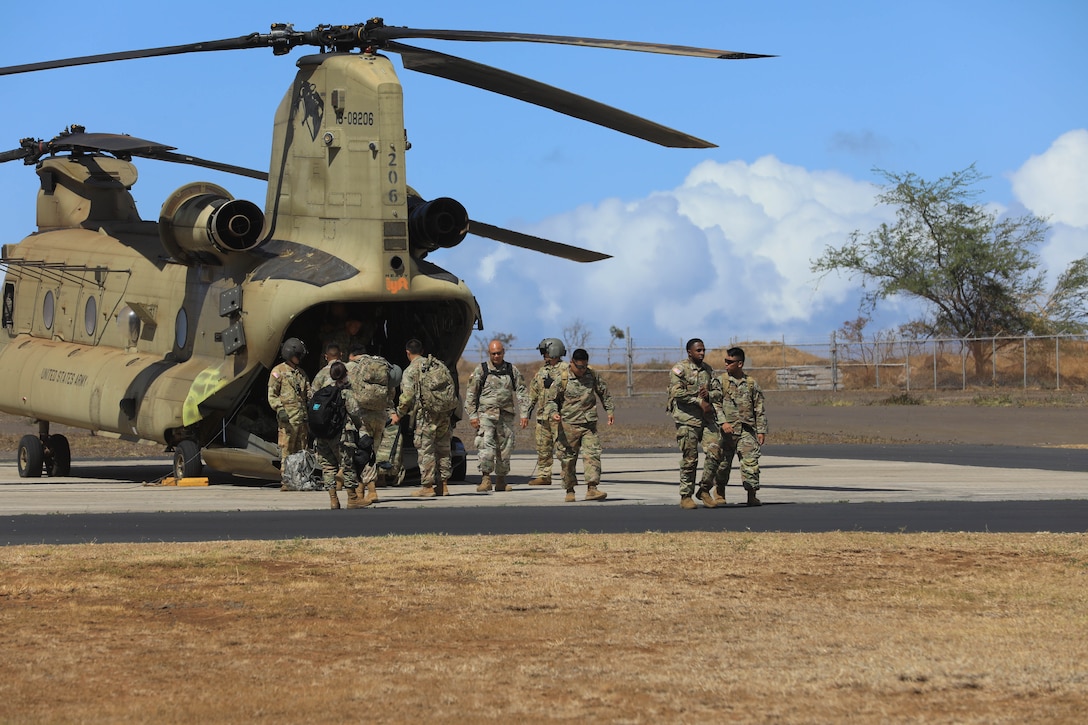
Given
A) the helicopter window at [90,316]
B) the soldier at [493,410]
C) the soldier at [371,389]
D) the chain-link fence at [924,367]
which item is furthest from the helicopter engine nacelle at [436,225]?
the chain-link fence at [924,367]

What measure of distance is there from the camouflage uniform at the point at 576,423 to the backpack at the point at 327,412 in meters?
2.69

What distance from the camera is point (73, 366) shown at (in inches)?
890

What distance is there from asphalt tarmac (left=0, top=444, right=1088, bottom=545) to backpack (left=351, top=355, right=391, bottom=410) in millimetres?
1177

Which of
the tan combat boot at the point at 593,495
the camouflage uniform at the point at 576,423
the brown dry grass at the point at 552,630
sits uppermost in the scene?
the camouflage uniform at the point at 576,423

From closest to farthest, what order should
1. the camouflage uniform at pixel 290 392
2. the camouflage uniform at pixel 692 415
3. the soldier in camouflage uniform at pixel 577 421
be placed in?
the camouflage uniform at pixel 692 415 < the soldier in camouflage uniform at pixel 577 421 < the camouflage uniform at pixel 290 392

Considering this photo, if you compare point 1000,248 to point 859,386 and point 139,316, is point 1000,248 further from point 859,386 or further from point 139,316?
point 139,316

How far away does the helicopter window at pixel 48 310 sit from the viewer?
24047mm

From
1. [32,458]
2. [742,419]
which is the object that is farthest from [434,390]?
[32,458]

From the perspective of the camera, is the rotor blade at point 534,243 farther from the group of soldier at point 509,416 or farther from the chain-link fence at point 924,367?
the chain-link fence at point 924,367

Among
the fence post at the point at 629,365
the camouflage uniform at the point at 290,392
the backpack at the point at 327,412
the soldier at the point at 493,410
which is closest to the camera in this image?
the backpack at the point at 327,412

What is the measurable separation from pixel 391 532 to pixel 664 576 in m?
3.66

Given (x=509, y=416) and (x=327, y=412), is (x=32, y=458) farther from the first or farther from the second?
(x=327, y=412)

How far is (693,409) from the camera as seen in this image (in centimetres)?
1596

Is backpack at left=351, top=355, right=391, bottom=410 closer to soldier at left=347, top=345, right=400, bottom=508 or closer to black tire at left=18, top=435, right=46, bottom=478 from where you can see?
soldier at left=347, top=345, right=400, bottom=508
